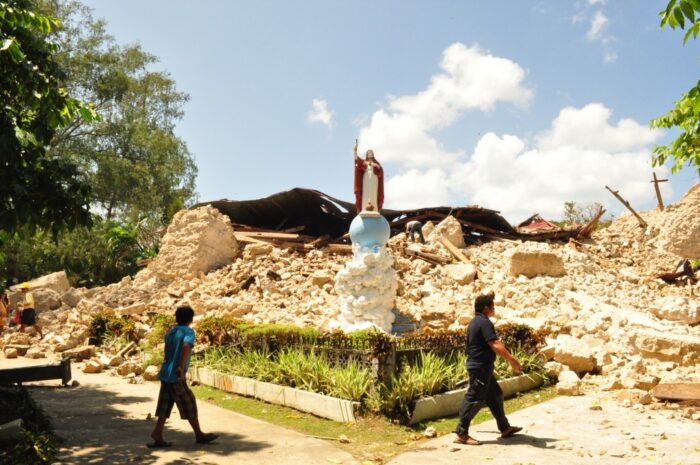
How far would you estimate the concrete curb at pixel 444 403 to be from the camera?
7102 mm

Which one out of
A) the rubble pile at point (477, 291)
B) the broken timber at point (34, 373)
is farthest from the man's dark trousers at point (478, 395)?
the broken timber at point (34, 373)

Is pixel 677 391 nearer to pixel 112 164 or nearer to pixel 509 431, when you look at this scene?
pixel 509 431

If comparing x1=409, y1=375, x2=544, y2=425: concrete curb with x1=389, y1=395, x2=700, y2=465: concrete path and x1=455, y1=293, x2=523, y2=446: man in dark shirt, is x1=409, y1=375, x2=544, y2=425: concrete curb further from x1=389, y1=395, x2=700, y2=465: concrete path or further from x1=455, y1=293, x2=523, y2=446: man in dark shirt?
x1=455, y1=293, x2=523, y2=446: man in dark shirt

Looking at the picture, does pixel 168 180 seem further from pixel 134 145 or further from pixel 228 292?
pixel 228 292

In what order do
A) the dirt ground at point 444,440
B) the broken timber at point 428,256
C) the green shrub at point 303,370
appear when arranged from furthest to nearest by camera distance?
the broken timber at point 428,256
the green shrub at point 303,370
the dirt ground at point 444,440

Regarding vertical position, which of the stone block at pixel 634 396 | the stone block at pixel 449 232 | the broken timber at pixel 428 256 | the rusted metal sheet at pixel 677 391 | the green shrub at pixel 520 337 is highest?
the stone block at pixel 449 232

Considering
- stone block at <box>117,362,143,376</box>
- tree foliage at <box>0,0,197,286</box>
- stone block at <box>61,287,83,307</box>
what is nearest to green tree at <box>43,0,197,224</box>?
tree foliage at <box>0,0,197,286</box>

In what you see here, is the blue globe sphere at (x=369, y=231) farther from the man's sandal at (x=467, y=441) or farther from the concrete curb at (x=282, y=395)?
the man's sandal at (x=467, y=441)

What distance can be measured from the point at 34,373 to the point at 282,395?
370cm

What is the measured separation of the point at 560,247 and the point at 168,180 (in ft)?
67.3

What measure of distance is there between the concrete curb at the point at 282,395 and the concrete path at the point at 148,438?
595mm

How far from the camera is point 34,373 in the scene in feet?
27.6

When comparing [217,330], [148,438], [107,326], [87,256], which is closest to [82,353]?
[107,326]

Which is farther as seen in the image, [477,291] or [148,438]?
[477,291]
